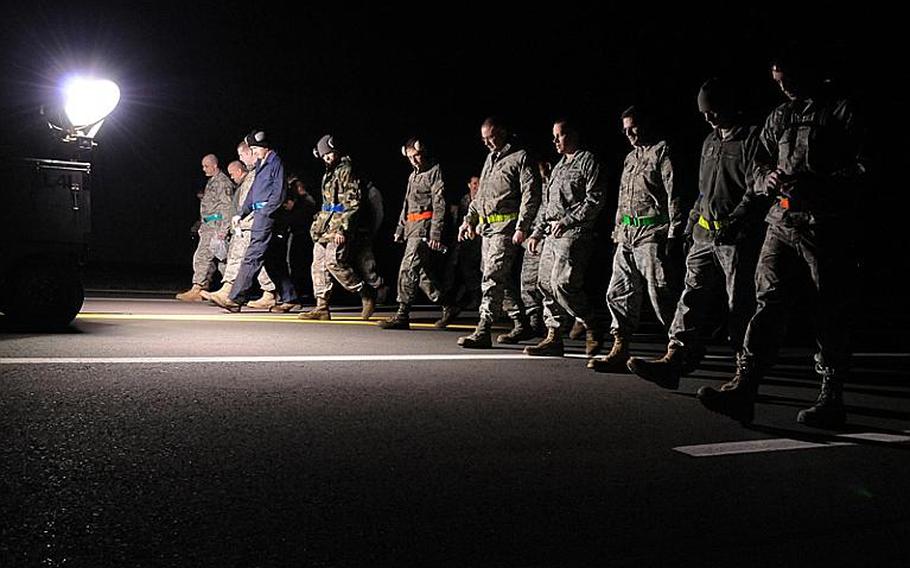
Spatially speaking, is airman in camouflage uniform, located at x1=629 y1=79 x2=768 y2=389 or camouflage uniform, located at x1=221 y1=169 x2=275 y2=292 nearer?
airman in camouflage uniform, located at x1=629 y1=79 x2=768 y2=389

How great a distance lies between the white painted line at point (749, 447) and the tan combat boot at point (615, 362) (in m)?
2.10

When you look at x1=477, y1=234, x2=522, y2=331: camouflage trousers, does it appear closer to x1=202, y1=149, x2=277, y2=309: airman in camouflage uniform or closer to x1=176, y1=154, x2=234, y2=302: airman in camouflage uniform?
x1=202, y1=149, x2=277, y2=309: airman in camouflage uniform

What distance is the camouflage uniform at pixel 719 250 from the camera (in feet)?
18.3

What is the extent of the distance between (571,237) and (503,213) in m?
1.00

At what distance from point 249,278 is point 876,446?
23.8 feet

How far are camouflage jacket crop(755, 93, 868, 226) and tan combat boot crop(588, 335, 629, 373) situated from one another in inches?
74.1

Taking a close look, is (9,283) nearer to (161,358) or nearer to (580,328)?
(161,358)

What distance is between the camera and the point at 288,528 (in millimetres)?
2525

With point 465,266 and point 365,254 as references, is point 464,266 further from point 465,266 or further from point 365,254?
point 365,254

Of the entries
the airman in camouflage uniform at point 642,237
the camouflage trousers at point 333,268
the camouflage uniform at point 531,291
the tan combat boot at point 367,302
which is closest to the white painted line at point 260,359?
the airman in camouflage uniform at point 642,237

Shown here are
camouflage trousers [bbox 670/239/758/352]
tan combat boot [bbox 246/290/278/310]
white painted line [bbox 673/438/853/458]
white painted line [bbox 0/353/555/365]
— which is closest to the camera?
white painted line [bbox 673/438/853/458]

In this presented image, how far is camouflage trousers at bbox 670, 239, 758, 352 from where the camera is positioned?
5.55 metres

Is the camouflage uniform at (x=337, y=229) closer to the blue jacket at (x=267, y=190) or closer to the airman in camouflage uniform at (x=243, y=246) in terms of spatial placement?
the blue jacket at (x=267, y=190)

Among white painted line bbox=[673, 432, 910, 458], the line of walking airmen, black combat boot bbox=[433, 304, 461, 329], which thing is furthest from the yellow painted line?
white painted line bbox=[673, 432, 910, 458]
